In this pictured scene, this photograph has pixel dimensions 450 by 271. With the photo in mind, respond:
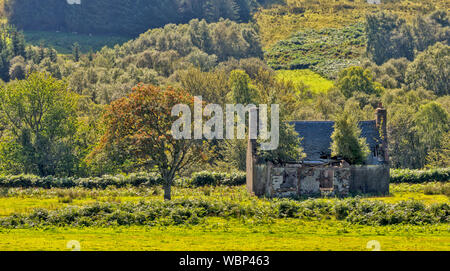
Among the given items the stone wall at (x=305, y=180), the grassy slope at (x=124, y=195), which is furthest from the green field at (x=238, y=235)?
the stone wall at (x=305, y=180)

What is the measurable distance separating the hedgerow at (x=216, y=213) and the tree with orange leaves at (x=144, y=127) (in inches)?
353

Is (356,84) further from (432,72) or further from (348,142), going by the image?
(348,142)

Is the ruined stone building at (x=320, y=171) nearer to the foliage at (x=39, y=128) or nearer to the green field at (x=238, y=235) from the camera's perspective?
the green field at (x=238, y=235)

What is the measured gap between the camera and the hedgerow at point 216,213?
42562mm

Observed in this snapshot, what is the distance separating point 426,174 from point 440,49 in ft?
326

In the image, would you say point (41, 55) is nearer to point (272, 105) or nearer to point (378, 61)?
point (378, 61)

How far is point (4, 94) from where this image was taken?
83875mm

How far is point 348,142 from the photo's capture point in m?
61.2

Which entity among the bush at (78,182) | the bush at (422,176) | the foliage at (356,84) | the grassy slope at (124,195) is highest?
the foliage at (356,84)

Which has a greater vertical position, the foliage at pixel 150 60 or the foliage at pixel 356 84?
the foliage at pixel 150 60

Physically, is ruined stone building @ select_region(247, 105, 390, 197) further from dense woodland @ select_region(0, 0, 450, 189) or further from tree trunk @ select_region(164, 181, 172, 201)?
tree trunk @ select_region(164, 181, 172, 201)

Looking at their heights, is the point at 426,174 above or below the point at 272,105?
below

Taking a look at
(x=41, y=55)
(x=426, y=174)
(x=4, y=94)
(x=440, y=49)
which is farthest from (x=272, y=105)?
(x=41, y=55)
